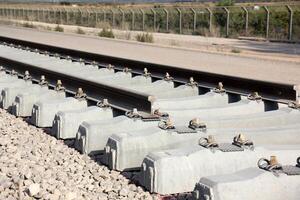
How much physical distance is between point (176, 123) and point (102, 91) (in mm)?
2034

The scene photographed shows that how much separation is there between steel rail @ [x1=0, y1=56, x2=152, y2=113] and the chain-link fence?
72.3 feet

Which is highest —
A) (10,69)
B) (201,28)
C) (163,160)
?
(163,160)

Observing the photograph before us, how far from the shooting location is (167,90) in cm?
933

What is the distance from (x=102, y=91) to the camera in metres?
8.11

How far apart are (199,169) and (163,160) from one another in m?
0.40

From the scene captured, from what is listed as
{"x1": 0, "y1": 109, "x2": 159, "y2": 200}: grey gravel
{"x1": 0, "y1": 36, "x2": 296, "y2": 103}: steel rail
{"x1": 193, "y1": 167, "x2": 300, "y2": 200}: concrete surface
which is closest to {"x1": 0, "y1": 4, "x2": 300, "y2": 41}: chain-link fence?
{"x1": 0, "y1": 36, "x2": 296, "y2": 103}: steel rail

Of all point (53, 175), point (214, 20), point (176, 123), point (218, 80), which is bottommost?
point (214, 20)

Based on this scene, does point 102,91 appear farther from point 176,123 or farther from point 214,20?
point 214,20

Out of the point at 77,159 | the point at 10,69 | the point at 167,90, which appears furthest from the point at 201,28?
the point at 77,159

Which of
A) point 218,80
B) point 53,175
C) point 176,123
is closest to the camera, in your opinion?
point 53,175

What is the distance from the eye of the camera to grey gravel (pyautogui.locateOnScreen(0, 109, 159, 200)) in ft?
16.6

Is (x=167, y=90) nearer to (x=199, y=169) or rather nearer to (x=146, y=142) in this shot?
(x=146, y=142)

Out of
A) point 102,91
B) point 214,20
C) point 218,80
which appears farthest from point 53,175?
point 214,20

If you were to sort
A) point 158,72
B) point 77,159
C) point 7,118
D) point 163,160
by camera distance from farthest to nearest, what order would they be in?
point 158,72 < point 7,118 < point 77,159 < point 163,160
